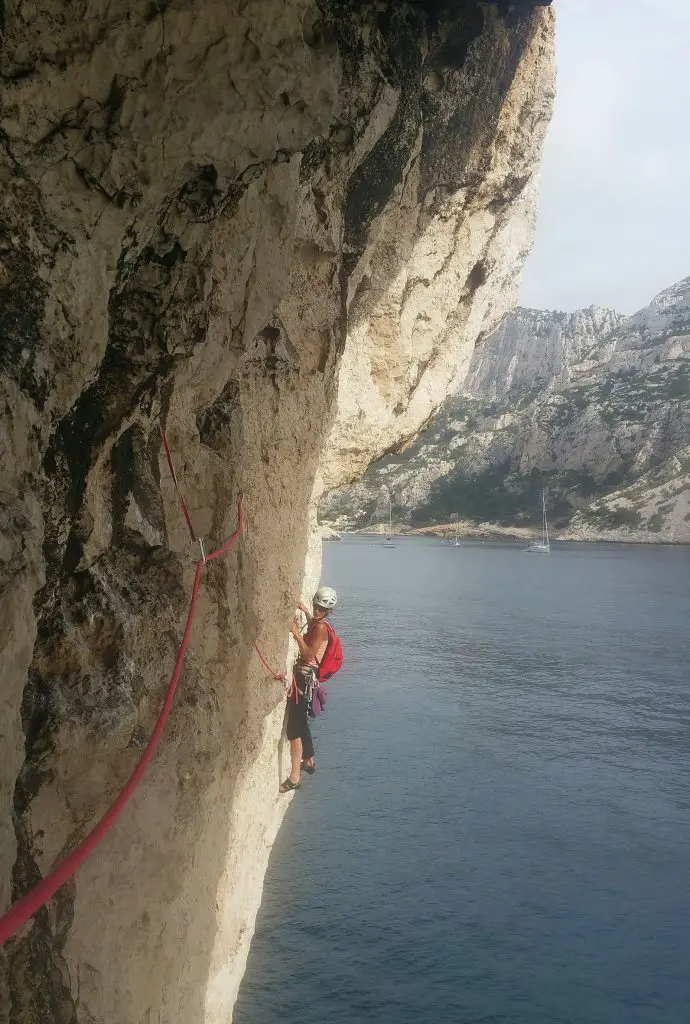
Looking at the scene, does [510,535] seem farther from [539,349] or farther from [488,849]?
[488,849]

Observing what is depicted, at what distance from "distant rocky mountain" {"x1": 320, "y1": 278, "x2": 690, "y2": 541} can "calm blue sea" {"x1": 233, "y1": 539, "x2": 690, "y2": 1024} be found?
208 feet

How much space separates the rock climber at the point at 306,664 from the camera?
790 centimetres

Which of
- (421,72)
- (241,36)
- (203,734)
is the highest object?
(421,72)

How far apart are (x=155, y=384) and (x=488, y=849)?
562 inches

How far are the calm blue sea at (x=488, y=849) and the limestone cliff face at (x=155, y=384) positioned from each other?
21.9 feet

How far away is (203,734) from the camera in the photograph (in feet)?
13.1

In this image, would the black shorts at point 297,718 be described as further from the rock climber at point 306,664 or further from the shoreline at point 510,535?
the shoreline at point 510,535

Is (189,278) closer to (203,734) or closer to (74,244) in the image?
(74,244)

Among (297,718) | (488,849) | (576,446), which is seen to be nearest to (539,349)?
(576,446)

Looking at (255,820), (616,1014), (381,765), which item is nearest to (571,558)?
(381,765)

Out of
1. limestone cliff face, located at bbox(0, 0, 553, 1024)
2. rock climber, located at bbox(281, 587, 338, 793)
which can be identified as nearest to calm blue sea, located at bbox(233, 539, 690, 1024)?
rock climber, located at bbox(281, 587, 338, 793)

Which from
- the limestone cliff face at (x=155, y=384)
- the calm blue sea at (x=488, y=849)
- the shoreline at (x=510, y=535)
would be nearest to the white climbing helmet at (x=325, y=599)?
the limestone cliff face at (x=155, y=384)

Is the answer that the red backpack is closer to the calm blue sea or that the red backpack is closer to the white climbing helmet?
the white climbing helmet

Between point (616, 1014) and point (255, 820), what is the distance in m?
7.22
